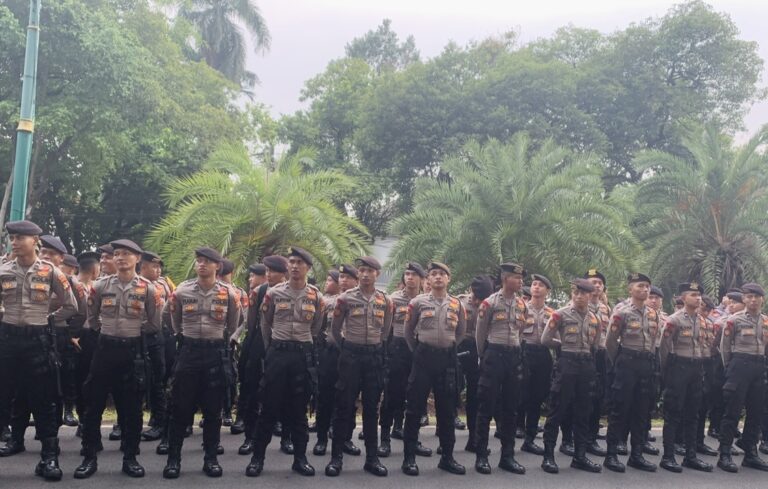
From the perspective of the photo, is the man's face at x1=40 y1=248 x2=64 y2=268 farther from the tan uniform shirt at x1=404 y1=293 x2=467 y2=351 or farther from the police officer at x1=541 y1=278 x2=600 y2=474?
the police officer at x1=541 y1=278 x2=600 y2=474

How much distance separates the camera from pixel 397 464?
707 cm

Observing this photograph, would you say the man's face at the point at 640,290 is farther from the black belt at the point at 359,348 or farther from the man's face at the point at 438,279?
the black belt at the point at 359,348

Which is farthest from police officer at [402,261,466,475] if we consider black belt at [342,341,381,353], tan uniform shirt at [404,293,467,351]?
black belt at [342,341,381,353]

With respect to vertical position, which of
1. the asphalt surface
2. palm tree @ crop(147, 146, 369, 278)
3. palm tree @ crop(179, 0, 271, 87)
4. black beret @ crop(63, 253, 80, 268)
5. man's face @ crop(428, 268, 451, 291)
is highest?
palm tree @ crop(179, 0, 271, 87)

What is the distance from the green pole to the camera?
877 centimetres

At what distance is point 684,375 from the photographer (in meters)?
7.53

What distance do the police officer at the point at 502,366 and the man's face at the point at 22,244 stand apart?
4146 millimetres

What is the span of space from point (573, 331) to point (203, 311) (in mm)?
3598

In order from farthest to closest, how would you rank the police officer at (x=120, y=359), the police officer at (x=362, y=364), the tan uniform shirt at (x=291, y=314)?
the police officer at (x=362, y=364), the tan uniform shirt at (x=291, y=314), the police officer at (x=120, y=359)

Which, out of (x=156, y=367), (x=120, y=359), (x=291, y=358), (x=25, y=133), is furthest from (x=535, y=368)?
(x=25, y=133)

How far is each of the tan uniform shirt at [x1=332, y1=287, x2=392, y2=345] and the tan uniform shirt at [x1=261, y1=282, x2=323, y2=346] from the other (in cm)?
26

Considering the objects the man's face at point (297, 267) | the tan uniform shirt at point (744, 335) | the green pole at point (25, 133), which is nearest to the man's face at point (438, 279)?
the man's face at point (297, 267)

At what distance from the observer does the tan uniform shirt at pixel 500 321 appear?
23.2 feet

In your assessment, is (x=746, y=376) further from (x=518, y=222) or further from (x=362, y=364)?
(x=518, y=222)
